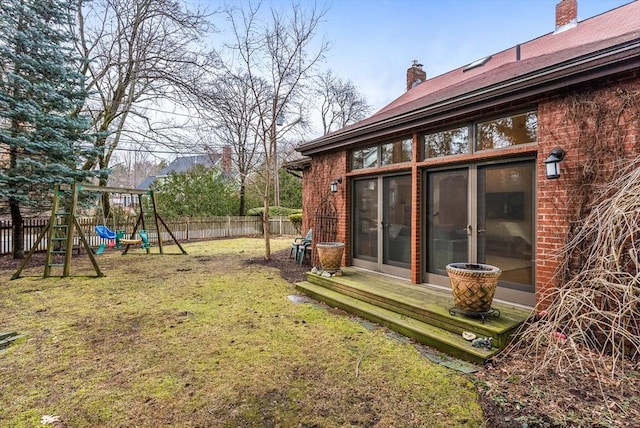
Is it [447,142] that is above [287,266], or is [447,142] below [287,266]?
above

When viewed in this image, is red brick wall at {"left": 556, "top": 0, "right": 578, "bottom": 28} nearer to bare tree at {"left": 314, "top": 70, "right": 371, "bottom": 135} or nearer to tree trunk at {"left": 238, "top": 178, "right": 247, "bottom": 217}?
tree trunk at {"left": 238, "top": 178, "right": 247, "bottom": 217}

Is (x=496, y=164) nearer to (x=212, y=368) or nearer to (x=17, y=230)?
(x=212, y=368)

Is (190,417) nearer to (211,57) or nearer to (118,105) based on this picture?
(211,57)

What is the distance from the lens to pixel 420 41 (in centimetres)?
1162

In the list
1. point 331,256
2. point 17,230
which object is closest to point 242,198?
point 17,230

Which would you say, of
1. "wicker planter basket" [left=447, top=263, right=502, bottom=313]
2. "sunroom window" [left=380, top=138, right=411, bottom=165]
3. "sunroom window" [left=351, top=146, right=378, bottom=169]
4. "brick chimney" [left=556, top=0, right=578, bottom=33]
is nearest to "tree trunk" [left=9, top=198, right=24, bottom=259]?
"sunroom window" [left=351, top=146, right=378, bottom=169]

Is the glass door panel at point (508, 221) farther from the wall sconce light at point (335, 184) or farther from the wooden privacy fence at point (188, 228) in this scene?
the wooden privacy fence at point (188, 228)

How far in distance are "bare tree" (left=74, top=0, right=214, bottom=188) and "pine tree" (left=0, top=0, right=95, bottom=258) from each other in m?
1.79

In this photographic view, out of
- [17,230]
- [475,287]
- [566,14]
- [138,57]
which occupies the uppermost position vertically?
[138,57]

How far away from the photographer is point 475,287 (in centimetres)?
329

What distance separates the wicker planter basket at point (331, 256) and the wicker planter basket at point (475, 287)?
2423 mm

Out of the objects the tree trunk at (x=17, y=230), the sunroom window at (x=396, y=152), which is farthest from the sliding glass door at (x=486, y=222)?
the tree trunk at (x=17, y=230)

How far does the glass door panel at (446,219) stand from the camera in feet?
14.5

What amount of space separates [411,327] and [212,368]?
2194 mm
